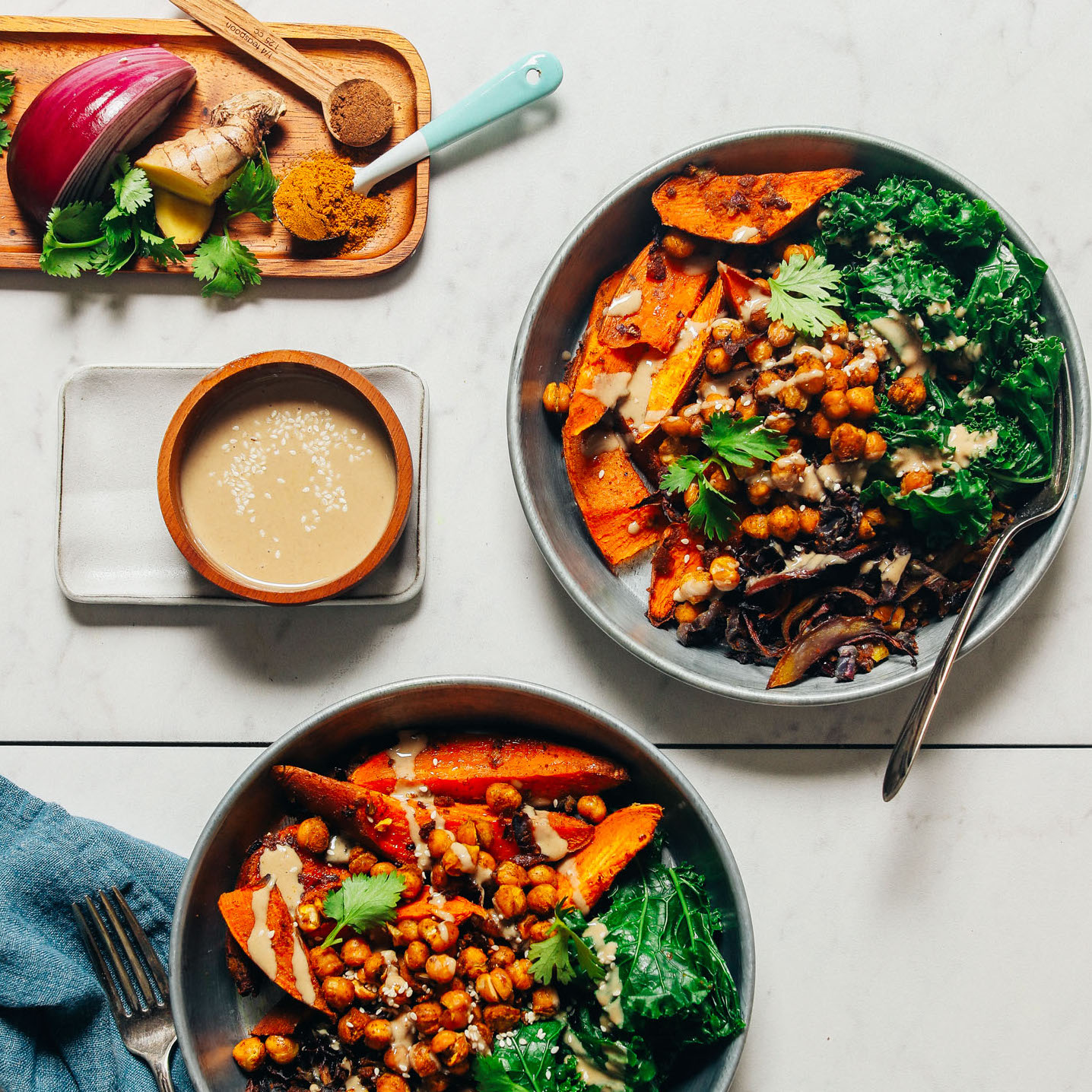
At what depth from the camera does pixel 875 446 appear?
160 centimetres

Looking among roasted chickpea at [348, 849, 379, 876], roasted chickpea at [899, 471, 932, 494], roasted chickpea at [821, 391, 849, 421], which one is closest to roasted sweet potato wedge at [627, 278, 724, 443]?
roasted chickpea at [821, 391, 849, 421]

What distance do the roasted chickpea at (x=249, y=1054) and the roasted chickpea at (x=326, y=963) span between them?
0.17m

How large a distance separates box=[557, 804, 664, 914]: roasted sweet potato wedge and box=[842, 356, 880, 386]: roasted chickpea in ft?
2.60

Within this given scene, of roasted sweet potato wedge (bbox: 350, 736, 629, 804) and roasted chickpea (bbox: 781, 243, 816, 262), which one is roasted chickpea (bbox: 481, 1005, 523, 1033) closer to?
roasted sweet potato wedge (bbox: 350, 736, 629, 804)

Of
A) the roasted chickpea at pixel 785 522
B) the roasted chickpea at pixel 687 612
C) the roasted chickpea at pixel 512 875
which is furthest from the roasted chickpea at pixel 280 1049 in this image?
the roasted chickpea at pixel 785 522

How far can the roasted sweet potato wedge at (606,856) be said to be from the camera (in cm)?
160

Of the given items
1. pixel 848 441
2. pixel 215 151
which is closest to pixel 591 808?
pixel 848 441

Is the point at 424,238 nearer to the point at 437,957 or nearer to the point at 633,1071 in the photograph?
the point at 437,957

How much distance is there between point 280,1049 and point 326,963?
0.62 feet

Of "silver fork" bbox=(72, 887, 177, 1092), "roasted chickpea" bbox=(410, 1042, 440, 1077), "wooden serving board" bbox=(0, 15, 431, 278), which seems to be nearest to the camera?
"roasted chickpea" bbox=(410, 1042, 440, 1077)

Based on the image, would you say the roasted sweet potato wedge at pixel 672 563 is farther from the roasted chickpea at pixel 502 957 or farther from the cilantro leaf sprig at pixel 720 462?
the roasted chickpea at pixel 502 957

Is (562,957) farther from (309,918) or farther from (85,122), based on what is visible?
(85,122)

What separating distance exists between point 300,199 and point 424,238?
0.78 feet

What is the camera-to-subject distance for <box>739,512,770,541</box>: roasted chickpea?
5.37ft
